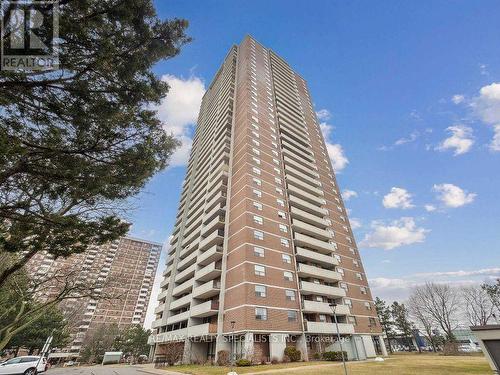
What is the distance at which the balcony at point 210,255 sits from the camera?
109ft

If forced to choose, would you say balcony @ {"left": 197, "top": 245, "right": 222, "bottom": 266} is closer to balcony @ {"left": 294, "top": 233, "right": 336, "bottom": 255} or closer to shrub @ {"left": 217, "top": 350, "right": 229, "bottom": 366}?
balcony @ {"left": 294, "top": 233, "right": 336, "bottom": 255}

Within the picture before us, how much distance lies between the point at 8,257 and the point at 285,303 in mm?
24662

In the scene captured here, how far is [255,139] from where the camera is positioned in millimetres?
43062

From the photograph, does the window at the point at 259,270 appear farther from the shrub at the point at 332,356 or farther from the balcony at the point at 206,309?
the shrub at the point at 332,356

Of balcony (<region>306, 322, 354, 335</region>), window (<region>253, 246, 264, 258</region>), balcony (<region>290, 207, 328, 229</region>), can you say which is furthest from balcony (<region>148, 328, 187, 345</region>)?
balcony (<region>290, 207, 328, 229</region>)

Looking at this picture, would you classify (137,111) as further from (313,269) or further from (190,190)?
(190,190)

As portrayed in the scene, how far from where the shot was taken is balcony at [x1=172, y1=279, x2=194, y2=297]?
36.8m

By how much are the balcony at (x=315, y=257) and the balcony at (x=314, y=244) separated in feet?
3.66

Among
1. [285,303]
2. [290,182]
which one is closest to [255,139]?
[290,182]

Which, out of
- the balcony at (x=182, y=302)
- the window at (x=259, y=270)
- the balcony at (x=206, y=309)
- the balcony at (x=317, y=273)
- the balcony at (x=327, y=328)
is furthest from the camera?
the balcony at (x=182, y=302)

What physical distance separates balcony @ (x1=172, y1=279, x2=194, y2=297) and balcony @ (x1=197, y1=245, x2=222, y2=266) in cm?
328

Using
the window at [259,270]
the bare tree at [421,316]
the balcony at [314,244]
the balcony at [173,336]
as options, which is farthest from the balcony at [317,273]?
the bare tree at [421,316]

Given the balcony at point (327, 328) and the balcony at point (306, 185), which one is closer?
the balcony at point (327, 328)

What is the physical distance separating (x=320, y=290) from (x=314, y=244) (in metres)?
6.74
